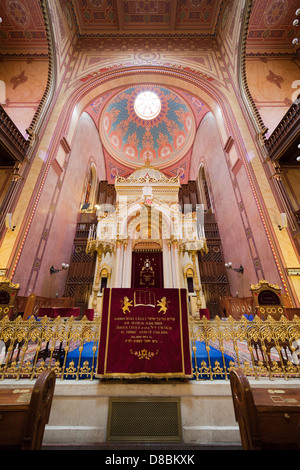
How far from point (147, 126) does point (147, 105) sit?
180 centimetres

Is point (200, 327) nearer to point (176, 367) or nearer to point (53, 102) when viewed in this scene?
point (176, 367)

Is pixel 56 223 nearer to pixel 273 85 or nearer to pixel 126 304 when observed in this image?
pixel 126 304

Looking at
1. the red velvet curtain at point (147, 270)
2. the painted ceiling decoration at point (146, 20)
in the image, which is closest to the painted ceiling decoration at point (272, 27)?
the painted ceiling decoration at point (146, 20)

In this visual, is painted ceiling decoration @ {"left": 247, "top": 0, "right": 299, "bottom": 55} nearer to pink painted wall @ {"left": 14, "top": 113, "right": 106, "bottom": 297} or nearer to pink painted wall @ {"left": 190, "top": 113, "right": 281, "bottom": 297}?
pink painted wall @ {"left": 190, "top": 113, "right": 281, "bottom": 297}

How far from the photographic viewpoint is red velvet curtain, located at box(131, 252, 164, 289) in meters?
10.1

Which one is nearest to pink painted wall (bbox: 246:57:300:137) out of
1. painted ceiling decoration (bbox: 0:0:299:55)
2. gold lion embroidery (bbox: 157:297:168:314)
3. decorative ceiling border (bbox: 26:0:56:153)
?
painted ceiling decoration (bbox: 0:0:299:55)

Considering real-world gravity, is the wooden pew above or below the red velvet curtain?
below

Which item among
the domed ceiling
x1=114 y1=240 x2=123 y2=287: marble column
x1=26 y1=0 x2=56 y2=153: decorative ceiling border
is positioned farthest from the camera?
the domed ceiling

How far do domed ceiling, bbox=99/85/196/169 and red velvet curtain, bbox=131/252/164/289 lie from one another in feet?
38.2

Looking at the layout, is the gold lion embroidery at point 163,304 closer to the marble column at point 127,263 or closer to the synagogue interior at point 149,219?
the synagogue interior at point 149,219

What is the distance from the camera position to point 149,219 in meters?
11.8

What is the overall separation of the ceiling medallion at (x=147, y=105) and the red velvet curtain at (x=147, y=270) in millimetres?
14612

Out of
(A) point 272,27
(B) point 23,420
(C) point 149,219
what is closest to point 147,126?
(A) point 272,27

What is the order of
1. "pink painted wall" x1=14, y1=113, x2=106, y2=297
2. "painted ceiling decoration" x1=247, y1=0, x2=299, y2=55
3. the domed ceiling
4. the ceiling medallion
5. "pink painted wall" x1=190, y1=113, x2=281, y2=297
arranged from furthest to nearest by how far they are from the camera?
the ceiling medallion < the domed ceiling < "painted ceiling decoration" x1=247, y1=0, x2=299, y2=55 < "pink painted wall" x1=190, y1=113, x2=281, y2=297 < "pink painted wall" x1=14, y1=113, x2=106, y2=297
